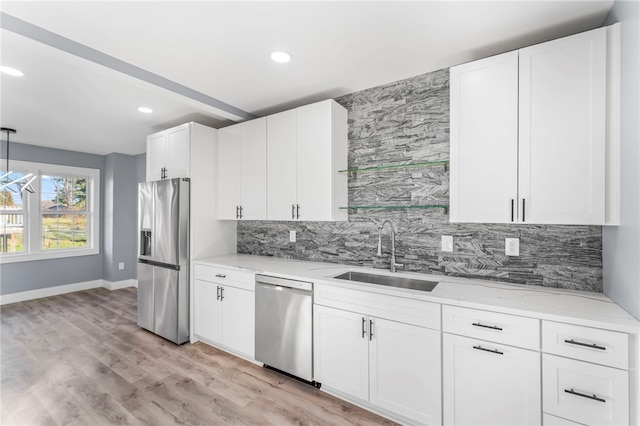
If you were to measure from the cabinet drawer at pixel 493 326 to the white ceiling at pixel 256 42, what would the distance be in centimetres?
178

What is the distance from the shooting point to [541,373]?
1618 millimetres

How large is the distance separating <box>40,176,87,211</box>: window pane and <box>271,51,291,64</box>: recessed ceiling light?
525cm

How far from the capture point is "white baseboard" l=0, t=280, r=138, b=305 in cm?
479

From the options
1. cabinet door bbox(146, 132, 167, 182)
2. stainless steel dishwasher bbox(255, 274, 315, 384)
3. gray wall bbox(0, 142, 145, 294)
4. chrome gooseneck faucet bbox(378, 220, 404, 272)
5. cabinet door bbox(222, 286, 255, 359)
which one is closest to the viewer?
stainless steel dishwasher bbox(255, 274, 315, 384)

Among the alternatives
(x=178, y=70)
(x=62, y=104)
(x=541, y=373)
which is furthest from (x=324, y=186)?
(x=62, y=104)

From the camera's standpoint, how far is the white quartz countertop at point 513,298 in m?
1.53

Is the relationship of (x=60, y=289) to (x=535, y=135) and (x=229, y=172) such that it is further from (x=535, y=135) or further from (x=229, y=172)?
(x=535, y=135)

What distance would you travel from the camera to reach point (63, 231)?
17.8 ft

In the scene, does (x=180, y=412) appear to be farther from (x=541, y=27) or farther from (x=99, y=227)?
(x=99, y=227)

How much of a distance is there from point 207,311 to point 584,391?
10.0 feet

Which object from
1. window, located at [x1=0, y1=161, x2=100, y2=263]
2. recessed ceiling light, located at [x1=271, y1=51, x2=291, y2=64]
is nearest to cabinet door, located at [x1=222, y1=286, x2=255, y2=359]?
recessed ceiling light, located at [x1=271, y1=51, x2=291, y2=64]

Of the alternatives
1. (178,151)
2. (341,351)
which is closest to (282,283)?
(341,351)

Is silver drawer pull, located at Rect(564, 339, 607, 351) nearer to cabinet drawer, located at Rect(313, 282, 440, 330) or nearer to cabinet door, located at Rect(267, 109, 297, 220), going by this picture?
cabinet drawer, located at Rect(313, 282, 440, 330)

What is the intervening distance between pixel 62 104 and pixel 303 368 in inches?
143
